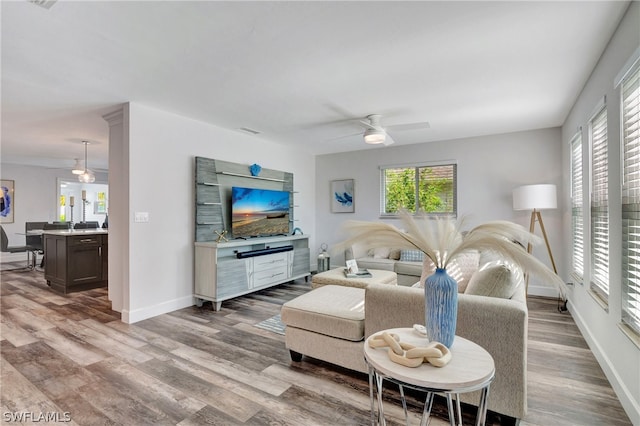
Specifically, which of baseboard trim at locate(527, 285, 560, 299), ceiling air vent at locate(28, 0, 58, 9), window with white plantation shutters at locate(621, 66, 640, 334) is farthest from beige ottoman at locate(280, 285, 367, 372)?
baseboard trim at locate(527, 285, 560, 299)

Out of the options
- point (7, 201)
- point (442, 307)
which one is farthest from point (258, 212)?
point (7, 201)

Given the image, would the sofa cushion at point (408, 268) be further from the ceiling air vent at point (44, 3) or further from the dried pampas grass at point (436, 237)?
the ceiling air vent at point (44, 3)

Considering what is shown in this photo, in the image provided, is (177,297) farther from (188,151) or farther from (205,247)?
(188,151)

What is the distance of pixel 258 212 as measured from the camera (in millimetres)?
4957

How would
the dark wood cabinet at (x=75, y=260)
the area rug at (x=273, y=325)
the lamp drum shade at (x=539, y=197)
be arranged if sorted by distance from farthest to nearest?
the dark wood cabinet at (x=75, y=260) → the lamp drum shade at (x=539, y=197) → the area rug at (x=273, y=325)

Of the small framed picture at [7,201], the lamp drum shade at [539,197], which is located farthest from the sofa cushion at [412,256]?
the small framed picture at [7,201]

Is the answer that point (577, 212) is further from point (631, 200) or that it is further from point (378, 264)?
point (378, 264)

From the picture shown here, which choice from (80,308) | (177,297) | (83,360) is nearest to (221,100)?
(177,297)

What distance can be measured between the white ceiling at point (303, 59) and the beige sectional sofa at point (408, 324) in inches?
66.3

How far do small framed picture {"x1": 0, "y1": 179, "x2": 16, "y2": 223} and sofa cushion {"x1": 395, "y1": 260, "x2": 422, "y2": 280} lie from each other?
8749 mm

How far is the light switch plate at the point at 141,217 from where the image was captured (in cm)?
356

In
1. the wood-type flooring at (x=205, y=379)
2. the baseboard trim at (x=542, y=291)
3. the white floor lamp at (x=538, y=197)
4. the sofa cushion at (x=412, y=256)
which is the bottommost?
the wood-type flooring at (x=205, y=379)

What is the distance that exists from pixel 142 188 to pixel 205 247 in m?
1.03

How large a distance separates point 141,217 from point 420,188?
4351 mm
